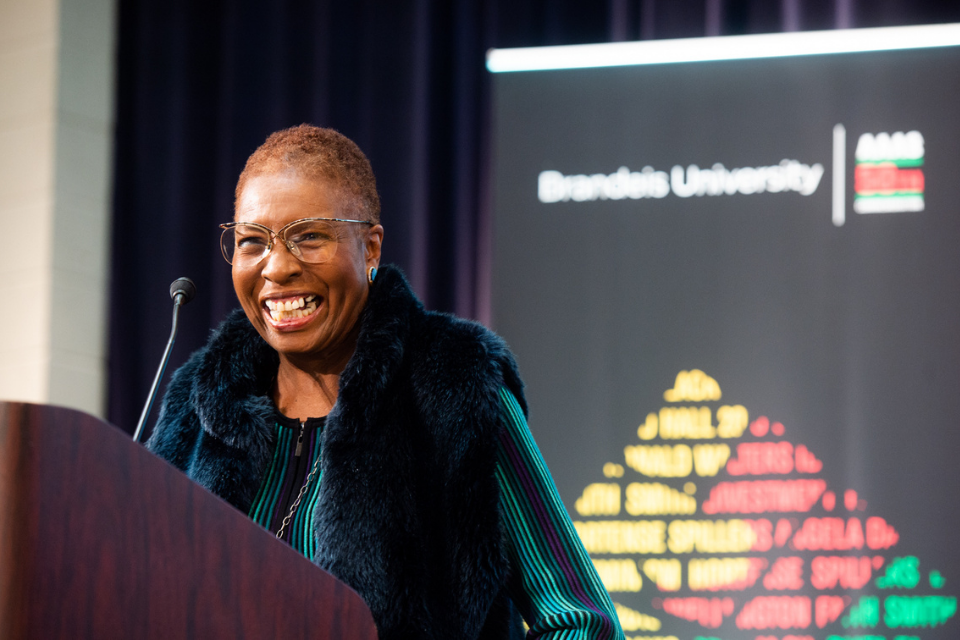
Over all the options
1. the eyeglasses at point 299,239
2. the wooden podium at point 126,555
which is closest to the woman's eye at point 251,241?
the eyeglasses at point 299,239

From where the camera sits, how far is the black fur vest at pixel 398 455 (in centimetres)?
123

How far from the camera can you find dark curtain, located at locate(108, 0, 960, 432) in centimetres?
346

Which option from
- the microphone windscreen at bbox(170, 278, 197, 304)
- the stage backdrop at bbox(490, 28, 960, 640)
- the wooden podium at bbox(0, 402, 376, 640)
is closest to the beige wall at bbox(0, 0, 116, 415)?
the stage backdrop at bbox(490, 28, 960, 640)

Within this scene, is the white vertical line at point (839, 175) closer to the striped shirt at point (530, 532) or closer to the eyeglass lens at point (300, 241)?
the striped shirt at point (530, 532)

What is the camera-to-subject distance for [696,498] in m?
2.56

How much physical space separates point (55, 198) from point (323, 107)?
0.97m

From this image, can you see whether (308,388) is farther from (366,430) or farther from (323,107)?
(323,107)

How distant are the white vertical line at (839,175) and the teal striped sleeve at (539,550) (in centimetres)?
153

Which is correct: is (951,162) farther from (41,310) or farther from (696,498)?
(41,310)

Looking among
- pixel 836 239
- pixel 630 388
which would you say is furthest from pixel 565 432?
pixel 836 239

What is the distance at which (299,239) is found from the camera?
1.38 metres

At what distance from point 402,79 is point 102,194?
3.78ft

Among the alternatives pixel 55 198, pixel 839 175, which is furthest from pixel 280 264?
pixel 55 198

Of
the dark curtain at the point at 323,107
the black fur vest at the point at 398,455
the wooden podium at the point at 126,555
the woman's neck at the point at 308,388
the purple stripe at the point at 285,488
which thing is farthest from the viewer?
the dark curtain at the point at 323,107
